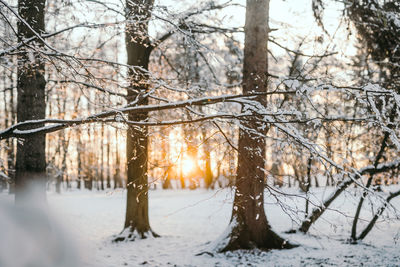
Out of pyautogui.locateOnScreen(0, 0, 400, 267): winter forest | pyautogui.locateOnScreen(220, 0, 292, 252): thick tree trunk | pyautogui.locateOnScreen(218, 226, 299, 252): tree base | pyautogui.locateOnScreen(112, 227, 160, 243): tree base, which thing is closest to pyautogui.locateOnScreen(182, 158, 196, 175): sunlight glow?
pyautogui.locateOnScreen(0, 0, 400, 267): winter forest

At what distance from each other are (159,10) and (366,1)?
4.80m

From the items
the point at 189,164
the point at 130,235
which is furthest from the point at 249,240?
the point at 130,235

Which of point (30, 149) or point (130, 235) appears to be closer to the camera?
point (30, 149)

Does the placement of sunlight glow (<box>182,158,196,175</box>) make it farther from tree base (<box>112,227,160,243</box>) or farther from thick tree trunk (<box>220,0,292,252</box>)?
tree base (<box>112,227,160,243</box>)

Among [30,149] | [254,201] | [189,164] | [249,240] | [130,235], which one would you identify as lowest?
[130,235]

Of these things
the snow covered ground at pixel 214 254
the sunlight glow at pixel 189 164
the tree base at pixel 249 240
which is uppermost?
the sunlight glow at pixel 189 164

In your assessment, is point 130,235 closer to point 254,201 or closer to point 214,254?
point 214,254

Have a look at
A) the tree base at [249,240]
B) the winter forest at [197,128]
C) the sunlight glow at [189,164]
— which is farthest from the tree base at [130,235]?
the sunlight glow at [189,164]

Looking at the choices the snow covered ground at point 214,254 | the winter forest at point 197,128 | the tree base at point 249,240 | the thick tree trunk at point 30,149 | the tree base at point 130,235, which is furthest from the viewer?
the tree base at point 130,235

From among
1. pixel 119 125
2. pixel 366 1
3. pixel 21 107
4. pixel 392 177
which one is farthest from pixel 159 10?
pixel 392 177

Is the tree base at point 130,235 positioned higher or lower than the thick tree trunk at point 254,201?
lower

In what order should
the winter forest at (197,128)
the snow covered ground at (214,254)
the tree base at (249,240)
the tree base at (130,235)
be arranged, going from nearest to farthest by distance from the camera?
the winter forest at (197,128) → the snow covered ground at (214,254) → the tree base at (249,240) → the tree base at (130,235)

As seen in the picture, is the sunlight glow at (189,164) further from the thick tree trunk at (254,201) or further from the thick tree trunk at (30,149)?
the thick tree trunk at (30,149)

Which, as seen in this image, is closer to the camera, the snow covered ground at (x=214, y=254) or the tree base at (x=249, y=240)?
the snow covered ground at (x=214, y=254)
